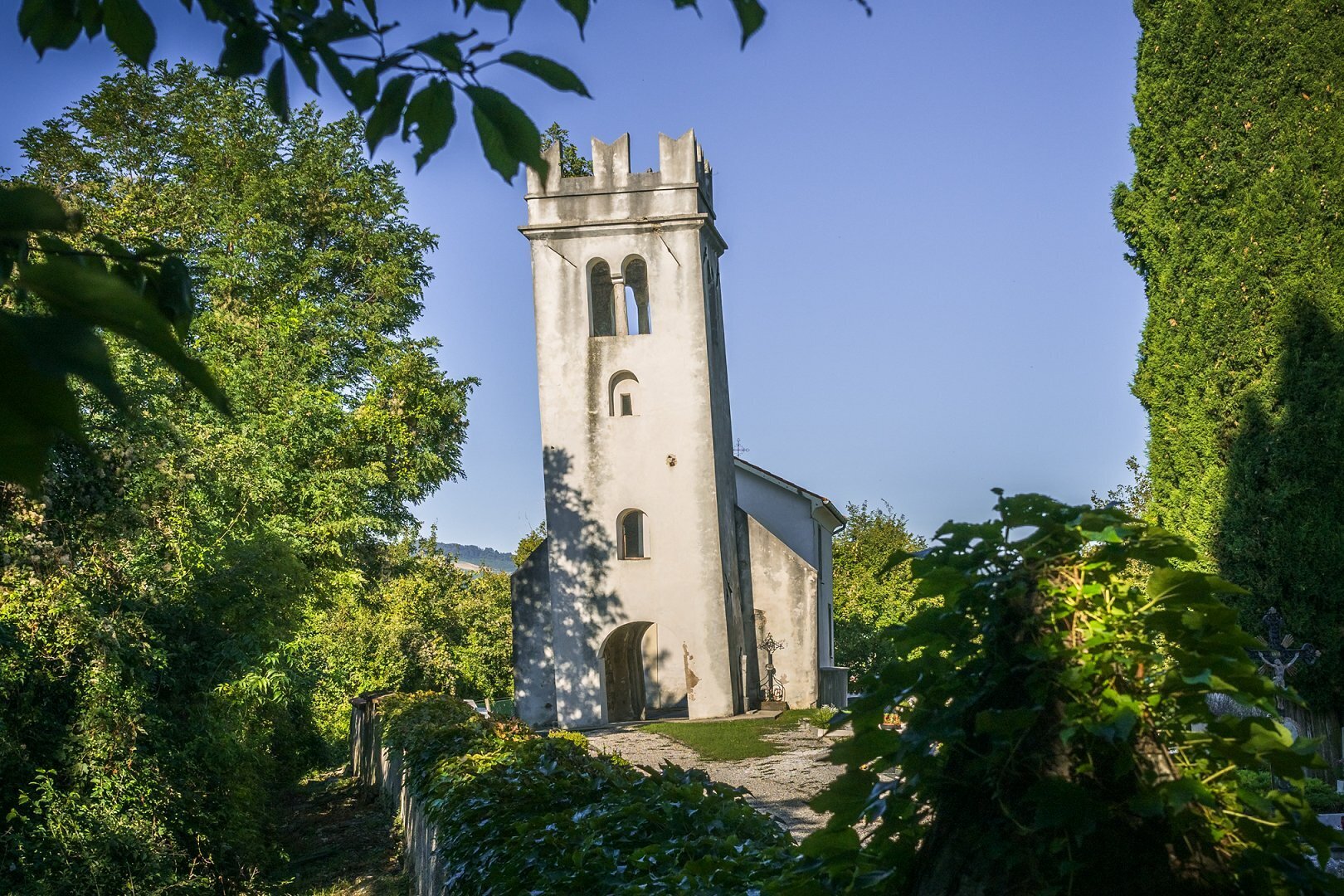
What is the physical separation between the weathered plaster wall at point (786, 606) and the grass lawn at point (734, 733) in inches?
42.4

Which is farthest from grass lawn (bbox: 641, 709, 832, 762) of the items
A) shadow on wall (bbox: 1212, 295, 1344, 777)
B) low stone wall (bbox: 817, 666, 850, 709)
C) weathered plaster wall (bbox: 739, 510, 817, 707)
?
shadow on wall (bbox: 1212, 295, 1344, 777)

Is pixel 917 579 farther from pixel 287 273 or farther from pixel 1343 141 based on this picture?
pixel 287 273

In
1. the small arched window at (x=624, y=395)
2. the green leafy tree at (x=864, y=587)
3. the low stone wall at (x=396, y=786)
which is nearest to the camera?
the low stone wall at (x=396, y=786)

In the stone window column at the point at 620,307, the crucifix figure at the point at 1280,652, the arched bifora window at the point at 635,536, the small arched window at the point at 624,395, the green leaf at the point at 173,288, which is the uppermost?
the stone window column at the point at 620,307

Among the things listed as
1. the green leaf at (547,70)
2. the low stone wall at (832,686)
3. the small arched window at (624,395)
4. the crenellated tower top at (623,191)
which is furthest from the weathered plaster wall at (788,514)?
the green leaf at (547,70)

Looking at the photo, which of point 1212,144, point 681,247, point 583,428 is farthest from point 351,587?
point 1212,144

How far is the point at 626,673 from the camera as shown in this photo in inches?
1065

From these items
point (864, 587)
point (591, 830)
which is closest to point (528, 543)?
point (864, 587)

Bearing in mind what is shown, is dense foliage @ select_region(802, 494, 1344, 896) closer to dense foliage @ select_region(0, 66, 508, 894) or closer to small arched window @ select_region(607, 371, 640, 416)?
dense foliage @ select_region(0, 66, 508, 894)

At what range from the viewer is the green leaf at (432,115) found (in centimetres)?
190

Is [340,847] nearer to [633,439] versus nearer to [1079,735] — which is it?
[633,439]

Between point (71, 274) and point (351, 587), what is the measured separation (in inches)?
995

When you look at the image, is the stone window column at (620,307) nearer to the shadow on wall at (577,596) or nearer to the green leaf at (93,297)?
the shadow on wall at (577,596)

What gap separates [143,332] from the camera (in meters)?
1.11
